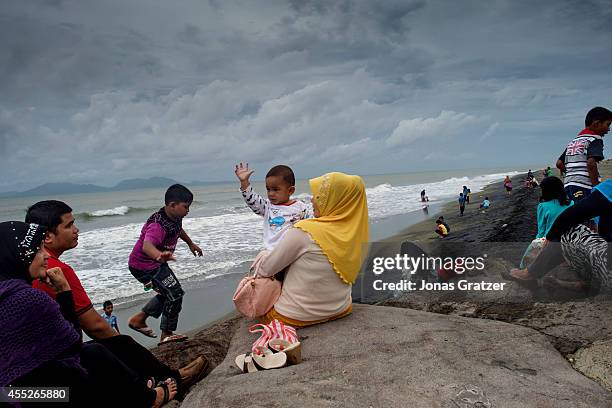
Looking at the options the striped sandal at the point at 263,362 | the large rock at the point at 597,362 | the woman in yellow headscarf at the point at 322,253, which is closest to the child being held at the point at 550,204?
the large rock at the point at 597,362

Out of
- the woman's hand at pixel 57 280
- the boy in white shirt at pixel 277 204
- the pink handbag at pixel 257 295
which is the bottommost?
the pink handbag at pixel 257 295

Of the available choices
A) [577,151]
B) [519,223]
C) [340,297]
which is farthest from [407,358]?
[519,223]

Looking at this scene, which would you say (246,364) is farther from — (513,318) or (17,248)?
(513,318)

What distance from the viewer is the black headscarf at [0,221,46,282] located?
211 cm

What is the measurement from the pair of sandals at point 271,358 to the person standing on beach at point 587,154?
400 cm

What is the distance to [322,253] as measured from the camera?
129 inches

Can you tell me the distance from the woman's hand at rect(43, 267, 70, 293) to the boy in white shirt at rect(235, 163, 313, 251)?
182 centimetres

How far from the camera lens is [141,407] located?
A: 8.05ft

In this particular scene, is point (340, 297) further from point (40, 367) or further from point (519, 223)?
point (519, 223)

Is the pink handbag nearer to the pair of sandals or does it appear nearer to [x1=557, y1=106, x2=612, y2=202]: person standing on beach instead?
the pair of sandals

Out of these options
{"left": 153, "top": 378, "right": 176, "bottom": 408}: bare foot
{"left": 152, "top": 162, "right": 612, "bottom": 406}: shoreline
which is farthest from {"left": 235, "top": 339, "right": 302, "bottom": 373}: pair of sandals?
{"left": 153, "top": 378, "right": 176, "bottom": 408}: bare foot

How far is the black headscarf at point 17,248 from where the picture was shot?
2105 millimetres

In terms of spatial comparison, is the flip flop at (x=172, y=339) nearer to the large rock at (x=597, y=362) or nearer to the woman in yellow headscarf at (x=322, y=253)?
the woman in yellow headscarf at (x=322, y=253)

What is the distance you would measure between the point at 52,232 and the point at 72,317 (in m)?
0.68
